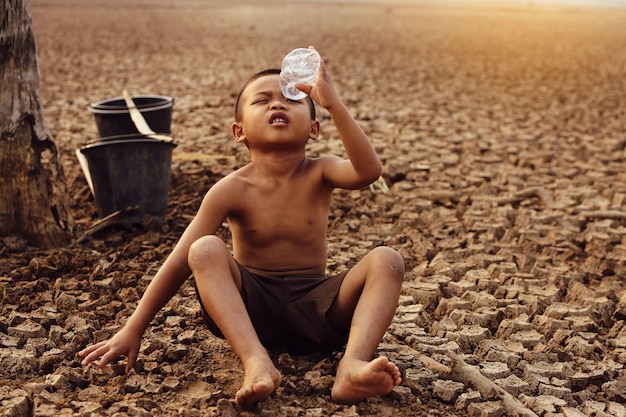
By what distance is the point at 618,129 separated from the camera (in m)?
6.57

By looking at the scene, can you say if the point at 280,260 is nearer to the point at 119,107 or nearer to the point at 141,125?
the point at 141,125

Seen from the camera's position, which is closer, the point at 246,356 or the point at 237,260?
the point at 246,356

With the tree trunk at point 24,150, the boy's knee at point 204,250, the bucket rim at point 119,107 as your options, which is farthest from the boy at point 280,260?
the bucket rim at point 119,107

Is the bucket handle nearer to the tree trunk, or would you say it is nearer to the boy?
the tree trunk

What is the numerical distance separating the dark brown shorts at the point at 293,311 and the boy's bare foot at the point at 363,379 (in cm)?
26

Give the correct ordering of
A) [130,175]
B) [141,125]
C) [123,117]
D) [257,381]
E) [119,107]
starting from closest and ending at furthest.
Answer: [257,381] → [130,175] → [141,125] → [123,117] → [119,107]

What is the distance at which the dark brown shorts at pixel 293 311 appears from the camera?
2.42 metres

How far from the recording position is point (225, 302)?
7.30 feet

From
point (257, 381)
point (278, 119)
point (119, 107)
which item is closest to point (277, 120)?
point (278, 119)

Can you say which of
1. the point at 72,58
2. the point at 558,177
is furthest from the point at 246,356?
the point at 72,58

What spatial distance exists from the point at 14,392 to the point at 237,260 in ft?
2.56

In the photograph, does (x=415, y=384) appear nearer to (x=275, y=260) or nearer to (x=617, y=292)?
(x=275, y=260)

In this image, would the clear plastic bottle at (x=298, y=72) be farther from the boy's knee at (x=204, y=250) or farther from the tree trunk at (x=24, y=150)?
the tree trunk at (x=24, y=150)

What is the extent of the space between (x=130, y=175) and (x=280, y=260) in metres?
1.50
